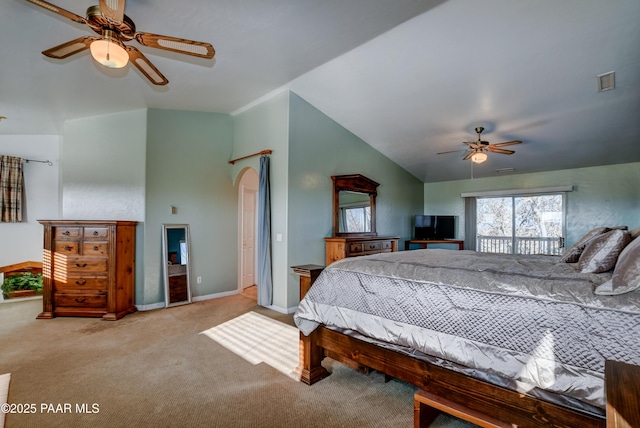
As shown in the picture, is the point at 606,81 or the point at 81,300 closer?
the point at 606,81

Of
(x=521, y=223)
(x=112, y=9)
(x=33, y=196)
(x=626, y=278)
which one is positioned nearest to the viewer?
(x=626, y=278)

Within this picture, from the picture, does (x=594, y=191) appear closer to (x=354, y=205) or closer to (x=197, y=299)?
(x=354, y=205)

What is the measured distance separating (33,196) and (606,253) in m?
7.49

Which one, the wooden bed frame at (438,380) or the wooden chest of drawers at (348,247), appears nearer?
the wooden bed frame at (438,380)

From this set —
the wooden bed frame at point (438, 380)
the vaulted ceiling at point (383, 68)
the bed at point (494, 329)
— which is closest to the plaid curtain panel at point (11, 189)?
the vaulted ceiling at point (383, 68)

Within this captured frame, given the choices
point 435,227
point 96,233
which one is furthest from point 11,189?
point 435,227

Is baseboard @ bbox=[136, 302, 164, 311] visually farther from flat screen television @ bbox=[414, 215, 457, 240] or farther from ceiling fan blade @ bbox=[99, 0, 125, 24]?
flat screen television @ bbox=[414, 215, 457, 240]

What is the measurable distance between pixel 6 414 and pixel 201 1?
10.6 ft

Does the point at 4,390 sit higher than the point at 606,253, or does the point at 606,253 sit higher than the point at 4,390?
the point at 606,253

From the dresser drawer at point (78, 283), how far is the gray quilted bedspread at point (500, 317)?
3371mm

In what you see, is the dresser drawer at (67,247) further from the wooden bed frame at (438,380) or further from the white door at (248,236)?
the wooden bed frame at (438,380)

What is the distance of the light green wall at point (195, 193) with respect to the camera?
14.9ft

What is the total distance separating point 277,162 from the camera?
455 cm

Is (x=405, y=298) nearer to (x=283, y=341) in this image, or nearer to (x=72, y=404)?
(x=283, y=341)
